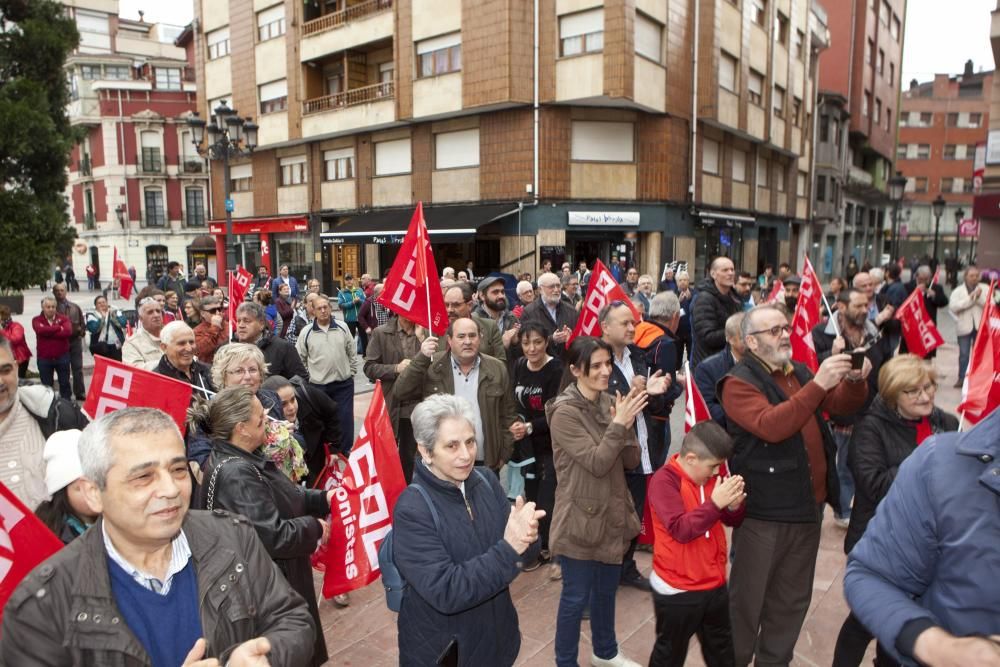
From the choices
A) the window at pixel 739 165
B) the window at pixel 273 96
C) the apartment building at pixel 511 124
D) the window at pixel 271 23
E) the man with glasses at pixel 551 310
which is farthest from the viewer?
the window at pixel 273 96

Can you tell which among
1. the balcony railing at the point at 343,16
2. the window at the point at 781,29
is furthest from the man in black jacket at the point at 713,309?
the window at the point at 781,29

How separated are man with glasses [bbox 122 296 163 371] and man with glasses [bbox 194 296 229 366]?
0.38m

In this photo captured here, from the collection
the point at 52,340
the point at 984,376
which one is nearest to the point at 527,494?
the point at 984,376

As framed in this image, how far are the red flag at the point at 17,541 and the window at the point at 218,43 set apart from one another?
33.1 meters

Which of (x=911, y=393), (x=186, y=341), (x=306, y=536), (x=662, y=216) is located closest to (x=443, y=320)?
(x=186, y=341)

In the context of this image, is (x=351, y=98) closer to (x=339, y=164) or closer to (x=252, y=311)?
A: (x=339, y=164)

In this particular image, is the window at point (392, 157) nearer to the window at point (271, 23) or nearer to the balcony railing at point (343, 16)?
the balcony railing at point (343, 16)

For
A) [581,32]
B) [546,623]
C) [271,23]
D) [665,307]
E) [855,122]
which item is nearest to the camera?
[546,623]

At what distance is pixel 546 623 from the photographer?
4195 mm

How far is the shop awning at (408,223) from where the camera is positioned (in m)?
21.3

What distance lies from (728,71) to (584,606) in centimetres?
2585

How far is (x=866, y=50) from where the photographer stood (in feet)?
135

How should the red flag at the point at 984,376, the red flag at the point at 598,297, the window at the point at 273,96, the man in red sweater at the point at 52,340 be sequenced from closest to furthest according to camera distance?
the red flag at the point at 984,376
the red flag at the point at 598,297
the man in red sweater at the point at 52,340
the window at the point at 273,96

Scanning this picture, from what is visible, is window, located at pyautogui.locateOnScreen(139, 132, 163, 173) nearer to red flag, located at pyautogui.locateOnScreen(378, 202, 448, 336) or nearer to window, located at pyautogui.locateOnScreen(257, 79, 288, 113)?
window, located at pyautogui.locateOnScreen(257, 79, 288, 113)
